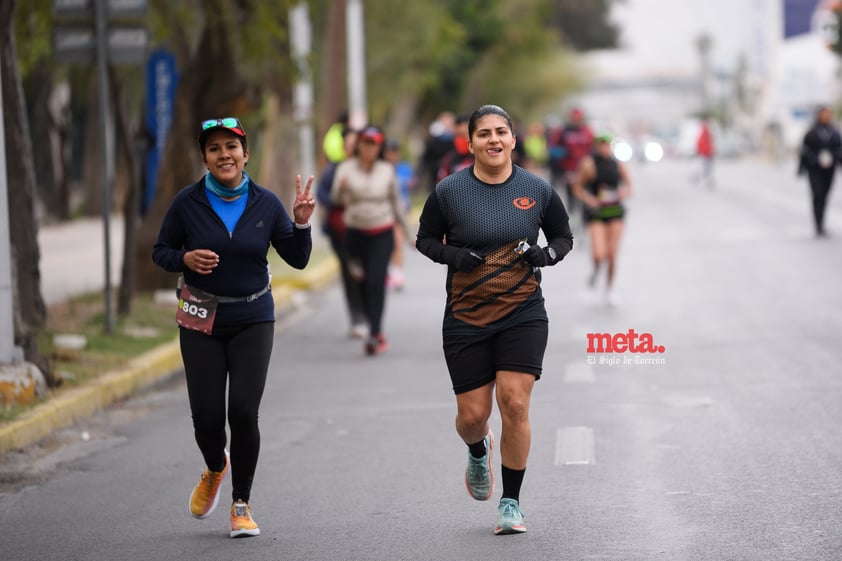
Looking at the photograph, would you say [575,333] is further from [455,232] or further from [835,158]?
[835,158]

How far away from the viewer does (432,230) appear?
6.99 m

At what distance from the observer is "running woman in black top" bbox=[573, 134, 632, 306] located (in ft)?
53.0

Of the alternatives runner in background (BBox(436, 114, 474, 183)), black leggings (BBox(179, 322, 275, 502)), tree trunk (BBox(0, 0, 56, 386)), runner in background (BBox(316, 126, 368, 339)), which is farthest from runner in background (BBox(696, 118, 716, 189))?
black leggings (BBox(179, 322, 275, 502))

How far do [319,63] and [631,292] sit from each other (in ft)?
61.7

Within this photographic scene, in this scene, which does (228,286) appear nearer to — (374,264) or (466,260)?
(466,260)

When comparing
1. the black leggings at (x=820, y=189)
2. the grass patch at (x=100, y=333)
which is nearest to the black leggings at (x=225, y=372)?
the grass patch at (x=100, y=333)

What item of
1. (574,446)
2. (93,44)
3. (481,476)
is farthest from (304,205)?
(93,44)

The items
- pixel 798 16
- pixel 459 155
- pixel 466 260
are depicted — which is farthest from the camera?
pixel 798 16

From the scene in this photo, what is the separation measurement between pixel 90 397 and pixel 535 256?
5139mm

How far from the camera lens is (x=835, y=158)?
77.0 feet

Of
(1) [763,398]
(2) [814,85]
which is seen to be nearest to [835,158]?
(1) [763,398]

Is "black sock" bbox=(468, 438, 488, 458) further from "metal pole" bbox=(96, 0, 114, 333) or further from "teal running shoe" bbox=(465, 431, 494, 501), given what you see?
"metal pole" bbox=(96, 0, 114, 333)

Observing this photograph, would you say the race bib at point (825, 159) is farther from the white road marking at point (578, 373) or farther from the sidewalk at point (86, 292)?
the white road marking at point (578, 373)

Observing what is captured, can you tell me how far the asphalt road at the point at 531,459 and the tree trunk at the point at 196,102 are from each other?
6.68ft
